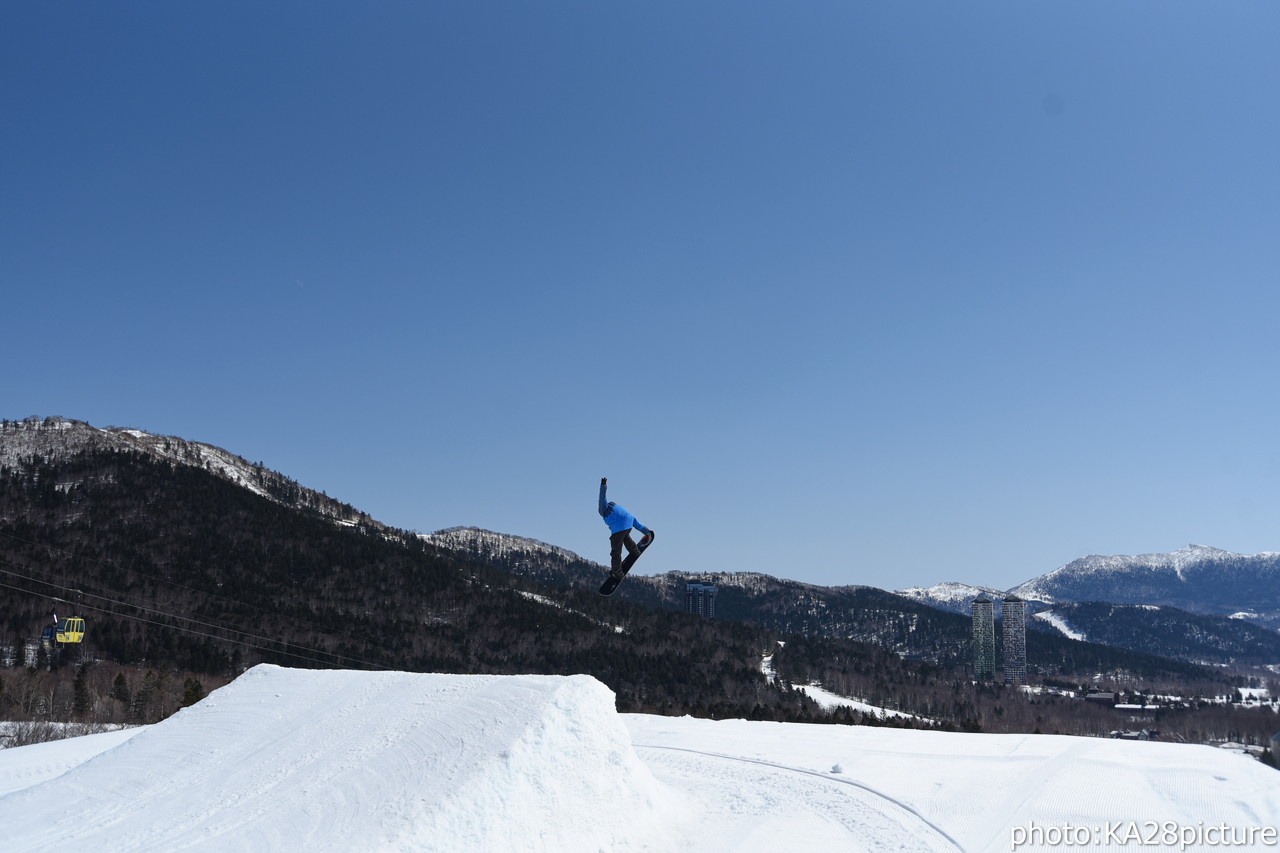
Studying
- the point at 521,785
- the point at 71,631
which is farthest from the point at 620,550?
the point at 71,631

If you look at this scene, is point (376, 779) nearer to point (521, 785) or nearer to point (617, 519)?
point (521, 785)

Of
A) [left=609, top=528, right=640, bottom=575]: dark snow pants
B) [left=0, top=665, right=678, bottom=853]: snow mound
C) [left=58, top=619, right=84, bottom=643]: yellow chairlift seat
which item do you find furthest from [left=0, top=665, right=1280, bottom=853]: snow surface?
[left=58, top=619, right=84, bottom=643]: yellow chairlift seat

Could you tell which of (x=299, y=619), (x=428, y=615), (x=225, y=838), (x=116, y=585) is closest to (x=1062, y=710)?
(x=428, y=615)

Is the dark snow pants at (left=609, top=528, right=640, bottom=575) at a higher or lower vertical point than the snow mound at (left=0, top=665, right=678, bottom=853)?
higher

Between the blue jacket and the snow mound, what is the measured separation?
19.1ft

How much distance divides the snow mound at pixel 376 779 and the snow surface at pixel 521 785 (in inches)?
2.4

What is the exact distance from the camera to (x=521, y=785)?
19.6m

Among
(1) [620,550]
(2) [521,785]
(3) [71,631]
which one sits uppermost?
(1) [620,550]

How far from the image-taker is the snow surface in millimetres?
18438

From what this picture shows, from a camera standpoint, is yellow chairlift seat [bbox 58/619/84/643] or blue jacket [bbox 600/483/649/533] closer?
blue jacket [bbox 600/483/649/533]

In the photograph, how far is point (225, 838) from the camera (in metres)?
17.7

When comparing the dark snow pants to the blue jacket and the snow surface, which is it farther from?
the snow surface

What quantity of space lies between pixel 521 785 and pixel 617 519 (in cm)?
718

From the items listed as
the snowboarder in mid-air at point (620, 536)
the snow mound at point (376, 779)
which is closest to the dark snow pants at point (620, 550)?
the snowboarder in mid-air at point (620, 536)
